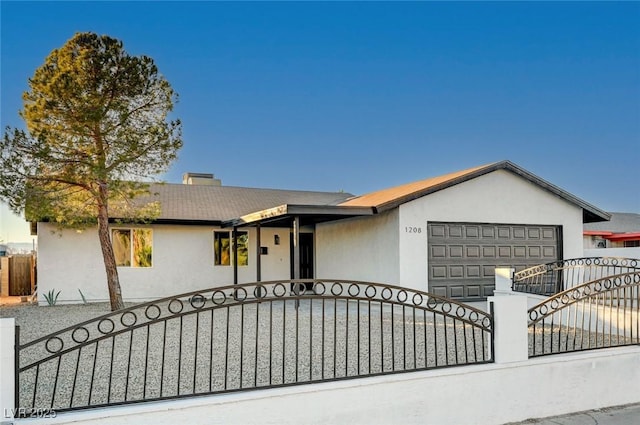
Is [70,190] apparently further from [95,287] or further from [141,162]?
[95,287]

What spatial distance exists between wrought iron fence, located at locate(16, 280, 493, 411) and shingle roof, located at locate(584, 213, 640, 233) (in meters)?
22.9

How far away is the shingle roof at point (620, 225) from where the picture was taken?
28359mm

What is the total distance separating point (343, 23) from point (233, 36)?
3.17 metres

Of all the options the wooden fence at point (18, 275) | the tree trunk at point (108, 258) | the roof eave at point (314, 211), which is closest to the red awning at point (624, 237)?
the roof eave at point (314, 211)

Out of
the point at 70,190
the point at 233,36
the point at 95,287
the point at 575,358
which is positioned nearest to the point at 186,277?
the point at 95,287

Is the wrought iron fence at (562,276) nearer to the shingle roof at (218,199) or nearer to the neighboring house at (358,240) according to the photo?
the neighboring house at (358,240)

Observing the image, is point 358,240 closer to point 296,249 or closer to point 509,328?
point 296,249

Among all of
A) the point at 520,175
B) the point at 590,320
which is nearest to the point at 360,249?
the point at 520,175

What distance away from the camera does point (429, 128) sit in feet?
66.0

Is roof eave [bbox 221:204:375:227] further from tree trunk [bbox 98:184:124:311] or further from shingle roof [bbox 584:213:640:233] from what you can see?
shingle roof [bbox 584:213:640:233]

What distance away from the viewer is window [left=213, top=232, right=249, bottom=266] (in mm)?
17406

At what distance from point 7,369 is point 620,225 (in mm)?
32681

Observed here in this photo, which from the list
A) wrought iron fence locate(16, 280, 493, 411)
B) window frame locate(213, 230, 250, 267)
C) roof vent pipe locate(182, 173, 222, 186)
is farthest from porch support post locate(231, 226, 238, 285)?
roof vent pipe locate(182, 173, 222, 186)

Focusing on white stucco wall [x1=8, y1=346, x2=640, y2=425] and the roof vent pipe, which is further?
the roof vent pipe
